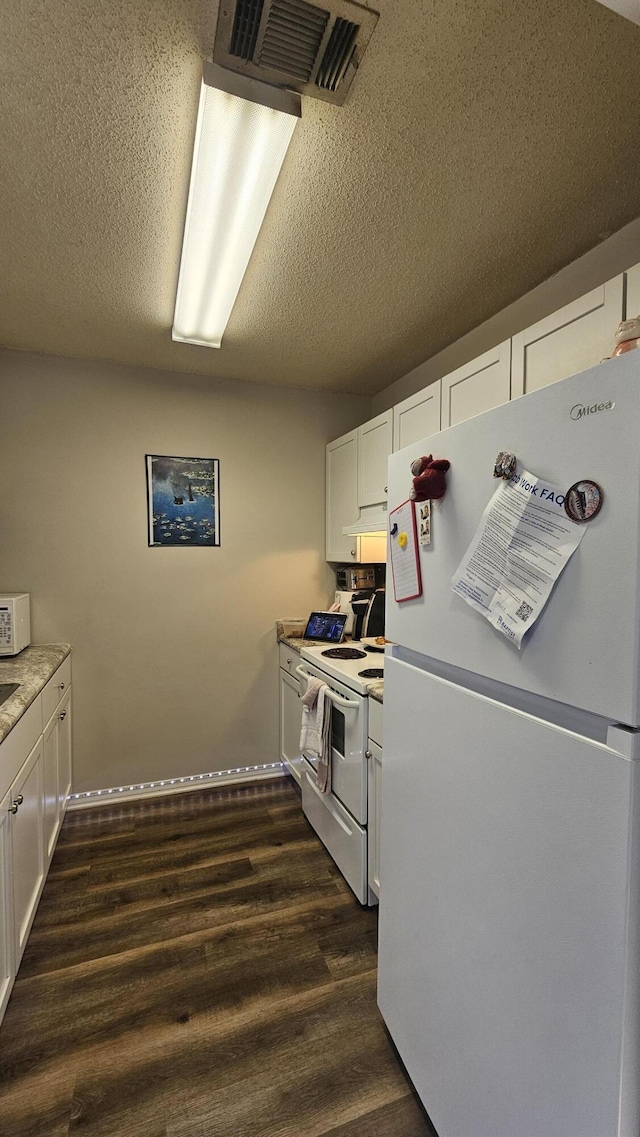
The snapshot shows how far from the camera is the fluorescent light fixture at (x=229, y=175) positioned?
1.04 m

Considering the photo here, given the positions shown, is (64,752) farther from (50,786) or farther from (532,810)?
(532,810)

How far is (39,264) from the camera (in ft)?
5.58

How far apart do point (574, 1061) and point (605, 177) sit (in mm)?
1987

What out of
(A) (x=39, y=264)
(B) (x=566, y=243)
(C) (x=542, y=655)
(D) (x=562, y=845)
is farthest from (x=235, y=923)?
(B) (x=566, y=243)

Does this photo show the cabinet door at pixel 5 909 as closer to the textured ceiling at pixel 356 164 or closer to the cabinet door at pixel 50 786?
the cabinet door at pixel 50 786

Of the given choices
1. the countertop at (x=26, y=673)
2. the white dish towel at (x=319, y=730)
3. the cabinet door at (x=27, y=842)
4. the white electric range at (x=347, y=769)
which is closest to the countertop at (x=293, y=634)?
the white electric range at (x=347, y=769)

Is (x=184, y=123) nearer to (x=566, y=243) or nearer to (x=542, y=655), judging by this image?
(x=566, y=243)

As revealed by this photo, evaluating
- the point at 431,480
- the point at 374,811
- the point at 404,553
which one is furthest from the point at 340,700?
the point at 431,480

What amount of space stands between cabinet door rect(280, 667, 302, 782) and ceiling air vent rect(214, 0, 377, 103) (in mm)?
2356

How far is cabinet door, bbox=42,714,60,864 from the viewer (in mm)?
1904

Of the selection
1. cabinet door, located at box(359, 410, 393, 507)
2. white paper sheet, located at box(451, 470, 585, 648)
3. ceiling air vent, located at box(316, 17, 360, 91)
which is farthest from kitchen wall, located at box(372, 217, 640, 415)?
ceiling air vent, located at box(316, 17, 360, 91)

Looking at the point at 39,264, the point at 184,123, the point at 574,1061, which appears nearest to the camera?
the point at 574,1061

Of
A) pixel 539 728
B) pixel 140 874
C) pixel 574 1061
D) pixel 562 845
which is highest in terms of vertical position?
pixel 539 728

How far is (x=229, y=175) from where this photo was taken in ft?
4.10
